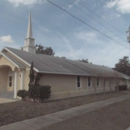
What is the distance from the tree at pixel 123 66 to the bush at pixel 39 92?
43546mm

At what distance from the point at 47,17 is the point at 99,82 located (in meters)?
13.3

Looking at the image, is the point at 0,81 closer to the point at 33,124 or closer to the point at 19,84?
the point at 19,84

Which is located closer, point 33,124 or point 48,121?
point 33,124

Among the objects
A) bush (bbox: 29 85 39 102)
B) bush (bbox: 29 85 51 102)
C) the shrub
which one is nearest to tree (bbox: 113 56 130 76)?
the shrub

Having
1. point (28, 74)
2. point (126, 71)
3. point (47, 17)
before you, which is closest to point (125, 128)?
point (28, 74)

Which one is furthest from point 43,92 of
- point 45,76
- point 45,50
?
point 45,50

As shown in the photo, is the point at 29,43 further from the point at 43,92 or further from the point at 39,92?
the point at 39,92

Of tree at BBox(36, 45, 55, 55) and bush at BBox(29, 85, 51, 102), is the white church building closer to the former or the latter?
bush at BBox(29, 85, 51, 102)

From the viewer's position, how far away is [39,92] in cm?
1430

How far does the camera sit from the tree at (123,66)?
54.4 meters

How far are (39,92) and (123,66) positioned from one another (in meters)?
45.6

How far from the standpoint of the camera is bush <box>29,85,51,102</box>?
47.2 feet

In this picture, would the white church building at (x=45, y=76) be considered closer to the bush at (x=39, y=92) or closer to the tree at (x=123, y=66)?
the bush at (x=39, y=92)

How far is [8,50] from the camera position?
1805 centimetres
